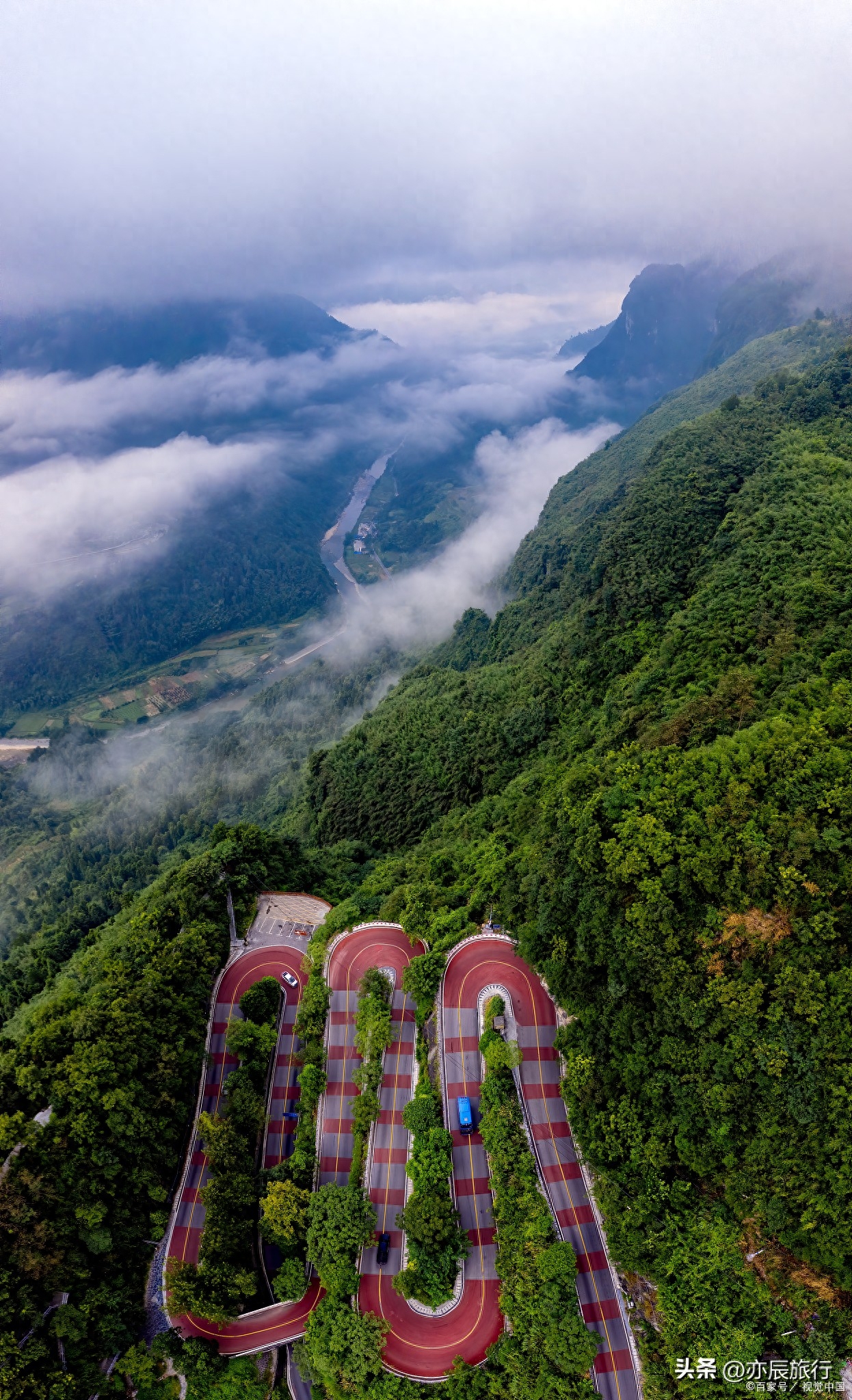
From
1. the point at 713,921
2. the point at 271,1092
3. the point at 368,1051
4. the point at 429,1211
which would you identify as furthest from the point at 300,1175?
the point at 713,921

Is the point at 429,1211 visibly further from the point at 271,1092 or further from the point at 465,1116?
the point at 271,1092

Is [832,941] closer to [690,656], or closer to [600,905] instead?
[600,905]

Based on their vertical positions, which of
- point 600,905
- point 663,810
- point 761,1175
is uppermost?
point 663,810

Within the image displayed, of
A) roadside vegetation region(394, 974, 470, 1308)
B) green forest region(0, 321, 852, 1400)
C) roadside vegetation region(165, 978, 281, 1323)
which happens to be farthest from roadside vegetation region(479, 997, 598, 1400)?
roadside vegetation region(165, 978, 281, 1323)

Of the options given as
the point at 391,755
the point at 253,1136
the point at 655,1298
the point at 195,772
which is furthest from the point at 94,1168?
the point at 195,772

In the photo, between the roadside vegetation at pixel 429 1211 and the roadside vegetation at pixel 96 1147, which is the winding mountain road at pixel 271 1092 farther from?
the roadside vegetation at pixel 429 1211

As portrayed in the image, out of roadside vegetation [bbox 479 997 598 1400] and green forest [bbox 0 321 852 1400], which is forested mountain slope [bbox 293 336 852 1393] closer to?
green forest [bbox 0 321 852 1400]
